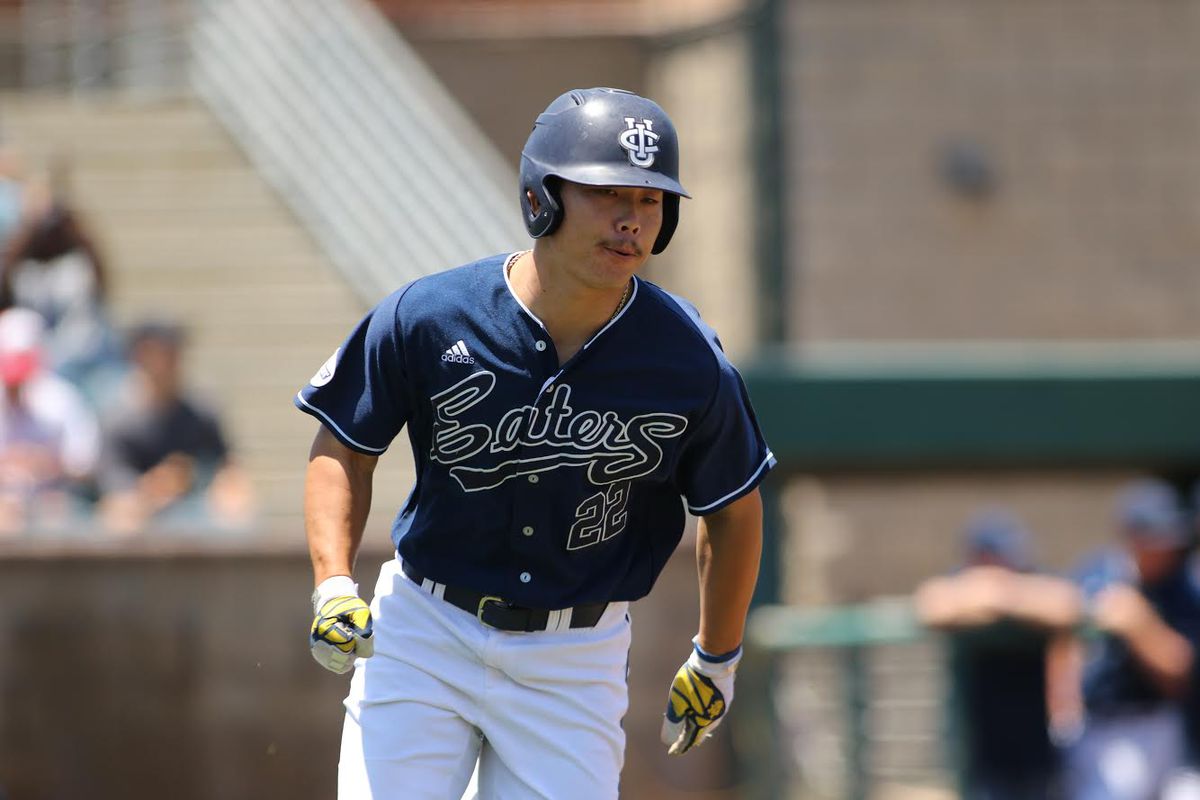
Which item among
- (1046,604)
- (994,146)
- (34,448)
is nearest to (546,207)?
(1046,604)

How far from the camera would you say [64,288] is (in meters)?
10.0

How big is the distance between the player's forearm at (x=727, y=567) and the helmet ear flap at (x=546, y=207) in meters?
0.75

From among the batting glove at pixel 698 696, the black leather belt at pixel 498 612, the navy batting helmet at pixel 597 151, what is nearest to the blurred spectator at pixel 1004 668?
the batting glove at pixel 698 696

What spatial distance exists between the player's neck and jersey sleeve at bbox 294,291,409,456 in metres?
0.29

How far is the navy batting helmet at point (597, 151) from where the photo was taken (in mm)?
3891

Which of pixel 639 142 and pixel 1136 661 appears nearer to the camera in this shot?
pixel 639 142

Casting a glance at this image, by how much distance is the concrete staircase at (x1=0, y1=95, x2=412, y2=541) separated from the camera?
10.6 metres

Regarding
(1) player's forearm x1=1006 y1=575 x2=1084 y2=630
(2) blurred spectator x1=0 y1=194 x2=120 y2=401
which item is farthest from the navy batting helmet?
(2) blurred spectator x1=0 y1=194 x2=120 y2=401

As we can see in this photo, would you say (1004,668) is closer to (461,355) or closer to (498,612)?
(498,612)

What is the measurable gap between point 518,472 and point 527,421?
0.11 meters

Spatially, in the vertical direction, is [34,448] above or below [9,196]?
below

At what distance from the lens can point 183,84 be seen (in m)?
13.7

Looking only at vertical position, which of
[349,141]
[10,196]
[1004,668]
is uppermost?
[10,196]

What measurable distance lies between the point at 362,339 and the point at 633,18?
12954 millimetres
